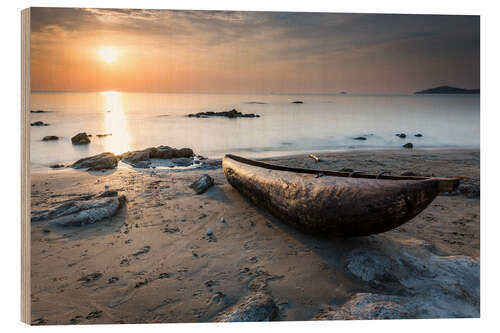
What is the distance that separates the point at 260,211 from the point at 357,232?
→ 147 cm

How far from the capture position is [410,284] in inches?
98.5

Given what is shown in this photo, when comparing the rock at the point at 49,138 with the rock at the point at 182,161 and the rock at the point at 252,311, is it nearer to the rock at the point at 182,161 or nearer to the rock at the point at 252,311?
the rock at the point at 182,161

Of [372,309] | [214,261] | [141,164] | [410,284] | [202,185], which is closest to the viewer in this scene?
[372,309]

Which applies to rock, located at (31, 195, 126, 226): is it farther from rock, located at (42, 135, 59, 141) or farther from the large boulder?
the large boulder

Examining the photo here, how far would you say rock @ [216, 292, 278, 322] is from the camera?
229 centimetres

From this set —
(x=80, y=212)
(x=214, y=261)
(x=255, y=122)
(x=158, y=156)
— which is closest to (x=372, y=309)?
(x=214, y=261)

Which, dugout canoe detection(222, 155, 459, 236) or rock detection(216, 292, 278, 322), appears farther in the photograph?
dugout canoe detection(222, 155, 459, 236)

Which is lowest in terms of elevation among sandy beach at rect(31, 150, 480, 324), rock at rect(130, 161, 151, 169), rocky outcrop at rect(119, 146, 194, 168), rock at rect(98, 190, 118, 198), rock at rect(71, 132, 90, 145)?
sandy beach at rect(31, 150, 480, 324)

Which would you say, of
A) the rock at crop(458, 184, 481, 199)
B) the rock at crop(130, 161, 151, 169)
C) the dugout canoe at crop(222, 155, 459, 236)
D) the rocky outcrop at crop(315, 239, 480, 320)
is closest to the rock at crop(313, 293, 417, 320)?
the rocky outcrop at crop(315, 239, 480, 320)

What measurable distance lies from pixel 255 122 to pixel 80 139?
411 centimetres

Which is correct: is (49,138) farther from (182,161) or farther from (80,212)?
(182,161)

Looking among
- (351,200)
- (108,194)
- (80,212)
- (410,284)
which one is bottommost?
(410,284)

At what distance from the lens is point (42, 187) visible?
182 inches

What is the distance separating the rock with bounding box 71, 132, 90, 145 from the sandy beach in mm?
2690
